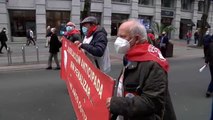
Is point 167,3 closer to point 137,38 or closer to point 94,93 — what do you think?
point 94,93

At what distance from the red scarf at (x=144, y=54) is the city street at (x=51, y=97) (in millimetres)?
3201

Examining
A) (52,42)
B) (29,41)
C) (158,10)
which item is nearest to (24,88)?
(52,42)

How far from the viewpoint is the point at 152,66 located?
1998 mm

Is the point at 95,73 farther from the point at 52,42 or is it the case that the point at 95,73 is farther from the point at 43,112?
the point at 52,42

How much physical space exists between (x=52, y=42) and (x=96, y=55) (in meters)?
6.44

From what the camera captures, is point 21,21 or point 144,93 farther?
point 21,21

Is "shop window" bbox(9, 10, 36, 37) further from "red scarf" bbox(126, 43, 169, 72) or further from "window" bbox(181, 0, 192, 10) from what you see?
"red scarf" bbox(126, 43, 169, 72)

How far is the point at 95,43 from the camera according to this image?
4227 mm

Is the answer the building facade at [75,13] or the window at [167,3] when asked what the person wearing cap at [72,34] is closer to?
the building facade at [75,13]

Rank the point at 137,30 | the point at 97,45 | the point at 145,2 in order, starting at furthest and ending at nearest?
1. the point at 145,2
2. the point at 97,45
3. the point at 137,30

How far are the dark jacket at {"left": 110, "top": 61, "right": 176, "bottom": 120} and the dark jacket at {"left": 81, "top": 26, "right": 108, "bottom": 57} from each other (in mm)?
2097

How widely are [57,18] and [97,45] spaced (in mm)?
21693

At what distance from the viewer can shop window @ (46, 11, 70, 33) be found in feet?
80.7

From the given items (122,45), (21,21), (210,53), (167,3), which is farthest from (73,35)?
(167,3)
